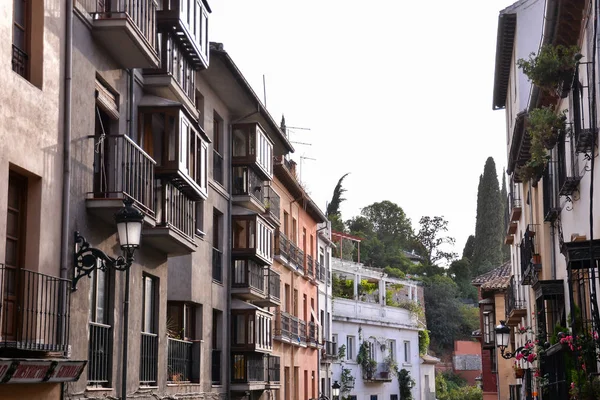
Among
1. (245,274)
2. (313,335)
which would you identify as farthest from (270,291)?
(313,335)

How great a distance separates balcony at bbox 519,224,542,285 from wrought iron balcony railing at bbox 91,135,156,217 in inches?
475

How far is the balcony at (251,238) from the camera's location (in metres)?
27.8

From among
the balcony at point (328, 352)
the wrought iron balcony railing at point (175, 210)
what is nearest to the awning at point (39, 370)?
the wrought iron balcony railing at point (175, 210)

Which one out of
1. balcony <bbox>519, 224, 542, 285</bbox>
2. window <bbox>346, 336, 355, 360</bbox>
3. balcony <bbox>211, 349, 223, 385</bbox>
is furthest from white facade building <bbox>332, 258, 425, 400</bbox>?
balcony <bbox>211, 349, 223, 385</bbox>

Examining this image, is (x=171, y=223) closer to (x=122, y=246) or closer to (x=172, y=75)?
(x=172, y=75)

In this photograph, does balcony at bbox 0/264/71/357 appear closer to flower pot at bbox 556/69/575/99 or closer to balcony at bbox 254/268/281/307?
flower pot at bbox 556/69/575/99

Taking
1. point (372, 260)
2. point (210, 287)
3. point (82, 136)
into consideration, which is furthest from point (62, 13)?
point (372, 260)

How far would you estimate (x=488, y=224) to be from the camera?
91.5 meters

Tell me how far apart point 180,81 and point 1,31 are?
7.54 meters

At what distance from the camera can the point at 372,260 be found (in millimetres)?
88125

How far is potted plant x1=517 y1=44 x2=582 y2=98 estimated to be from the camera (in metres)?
16.2

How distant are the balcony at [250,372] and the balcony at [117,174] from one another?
11495mm

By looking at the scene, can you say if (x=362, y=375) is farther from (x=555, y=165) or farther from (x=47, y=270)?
(x=47, y=270)

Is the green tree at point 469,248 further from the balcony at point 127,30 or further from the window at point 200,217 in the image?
the balcony at point 127,30
